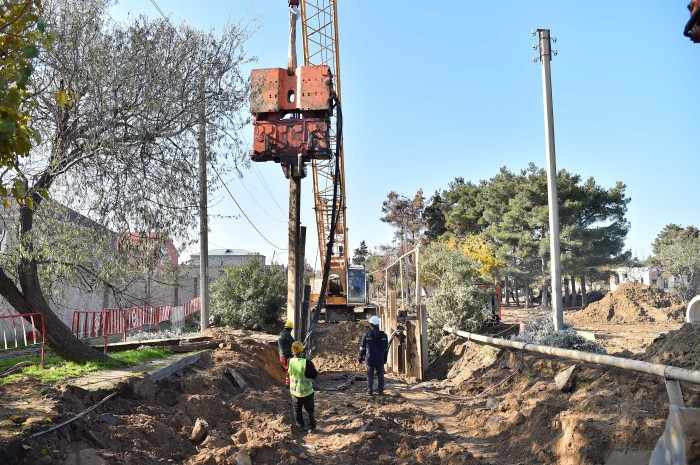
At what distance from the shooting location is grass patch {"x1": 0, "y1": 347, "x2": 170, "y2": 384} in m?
8.16

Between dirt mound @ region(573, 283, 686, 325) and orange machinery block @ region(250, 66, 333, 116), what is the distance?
24785 millimetres

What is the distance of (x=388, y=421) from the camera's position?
9.15m

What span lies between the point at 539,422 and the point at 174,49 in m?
8.03

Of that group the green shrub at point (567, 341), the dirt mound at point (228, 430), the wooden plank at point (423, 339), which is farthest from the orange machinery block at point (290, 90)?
the wooden plank at point (423, 339)

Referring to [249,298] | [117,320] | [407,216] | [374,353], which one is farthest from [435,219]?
[374,353]

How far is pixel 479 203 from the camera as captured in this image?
50.1 m

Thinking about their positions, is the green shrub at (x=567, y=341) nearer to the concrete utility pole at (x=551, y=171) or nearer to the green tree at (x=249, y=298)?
the concrete utility pole at (x=551, y=171)

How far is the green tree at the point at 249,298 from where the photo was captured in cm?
2444

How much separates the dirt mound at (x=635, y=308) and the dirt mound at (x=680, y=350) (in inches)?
839

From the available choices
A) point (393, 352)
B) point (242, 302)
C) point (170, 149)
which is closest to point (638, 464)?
point (170, 149)

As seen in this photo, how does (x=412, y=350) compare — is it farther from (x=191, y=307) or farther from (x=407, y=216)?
(x=407, y=216)

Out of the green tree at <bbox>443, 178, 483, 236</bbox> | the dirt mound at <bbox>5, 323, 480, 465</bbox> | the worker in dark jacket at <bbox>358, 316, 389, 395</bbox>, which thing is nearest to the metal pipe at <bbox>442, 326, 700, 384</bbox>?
the dirt mound at <bbox>5, 323, 480, 465</bbox>

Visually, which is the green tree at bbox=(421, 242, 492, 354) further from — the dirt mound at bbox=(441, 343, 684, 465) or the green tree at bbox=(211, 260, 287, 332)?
the green tree at bbox=(211, 260, 287, 332)

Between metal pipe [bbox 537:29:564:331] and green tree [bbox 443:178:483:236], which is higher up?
green tree [bbox 443:178:483:236]
